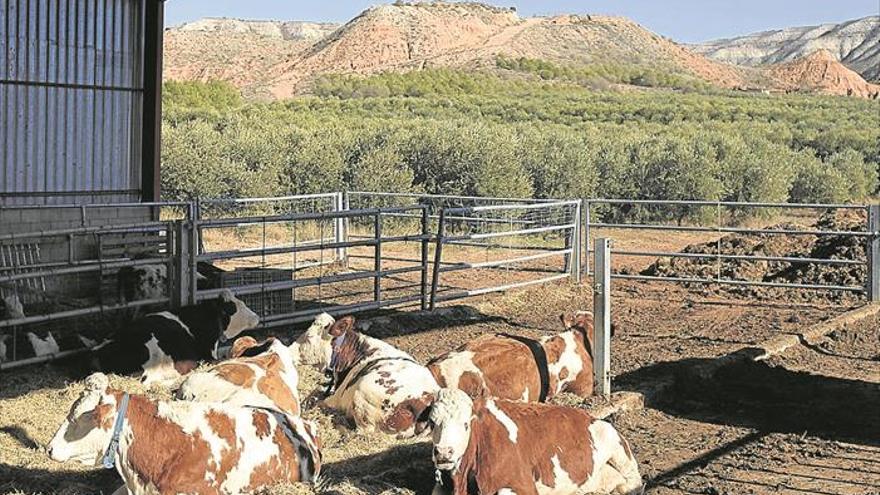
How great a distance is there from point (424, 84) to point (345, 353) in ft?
214

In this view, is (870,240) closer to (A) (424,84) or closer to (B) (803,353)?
(B) (803,353)

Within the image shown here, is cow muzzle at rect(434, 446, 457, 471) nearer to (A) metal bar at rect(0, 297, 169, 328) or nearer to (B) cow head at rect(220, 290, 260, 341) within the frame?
(B) cow head at rect(220, 290, 260, 341)

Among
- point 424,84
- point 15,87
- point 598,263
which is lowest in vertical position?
point 598,263

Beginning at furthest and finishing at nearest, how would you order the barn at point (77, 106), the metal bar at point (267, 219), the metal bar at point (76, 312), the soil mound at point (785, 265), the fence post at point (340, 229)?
the fence post at point (340, 229), the soil mound at point (785, 265), the barn at point (77, 106), the metal bar at point (267, 219), the metal bar at point (76, 312)

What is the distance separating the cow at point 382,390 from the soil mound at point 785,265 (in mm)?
8503

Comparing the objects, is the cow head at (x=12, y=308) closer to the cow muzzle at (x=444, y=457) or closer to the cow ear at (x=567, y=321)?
the cow ear at (x=567, y=321)

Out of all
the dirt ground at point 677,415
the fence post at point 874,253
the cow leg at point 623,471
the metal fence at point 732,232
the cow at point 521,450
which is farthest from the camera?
the metal fence at point 732,232

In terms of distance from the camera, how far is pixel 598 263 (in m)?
8.54

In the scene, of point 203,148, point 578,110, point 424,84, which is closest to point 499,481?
point 203,148

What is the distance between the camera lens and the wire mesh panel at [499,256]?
13.4 m

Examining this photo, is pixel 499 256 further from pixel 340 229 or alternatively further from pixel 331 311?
pixel 331 311

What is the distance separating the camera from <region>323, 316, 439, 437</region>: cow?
722cm

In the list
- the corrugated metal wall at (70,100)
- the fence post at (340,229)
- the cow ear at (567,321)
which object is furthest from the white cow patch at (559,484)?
the fence post at (340,229)

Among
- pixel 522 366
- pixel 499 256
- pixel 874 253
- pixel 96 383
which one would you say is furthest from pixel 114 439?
pixel 499 256
